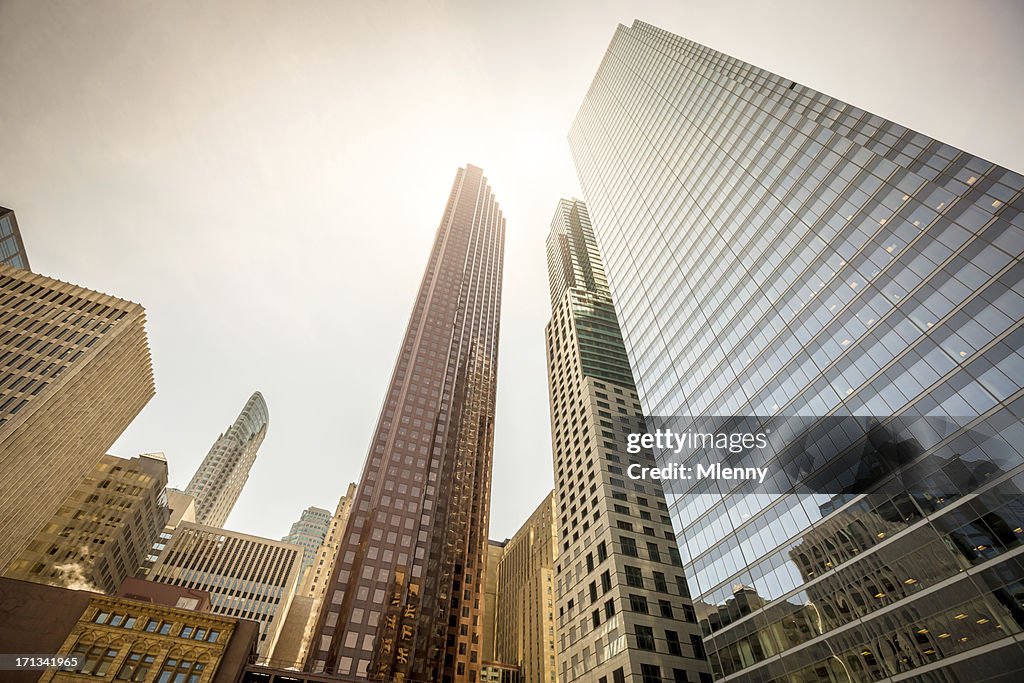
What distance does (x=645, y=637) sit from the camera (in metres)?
53.9

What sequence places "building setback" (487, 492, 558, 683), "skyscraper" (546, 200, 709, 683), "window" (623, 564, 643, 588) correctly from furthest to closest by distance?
"building setback" (487, 492, 558, 683) → "window" (623, 564, 643, 588) → "skyscraper" (546, 200, 709, 683)

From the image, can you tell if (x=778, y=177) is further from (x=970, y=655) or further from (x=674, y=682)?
(x=674, y=682)

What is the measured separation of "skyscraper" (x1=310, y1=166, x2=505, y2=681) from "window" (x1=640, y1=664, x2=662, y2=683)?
5336 cm

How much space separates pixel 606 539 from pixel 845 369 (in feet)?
118

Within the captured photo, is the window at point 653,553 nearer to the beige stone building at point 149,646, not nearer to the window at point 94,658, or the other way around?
the beige stone building at point 149,646

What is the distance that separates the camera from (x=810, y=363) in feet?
147

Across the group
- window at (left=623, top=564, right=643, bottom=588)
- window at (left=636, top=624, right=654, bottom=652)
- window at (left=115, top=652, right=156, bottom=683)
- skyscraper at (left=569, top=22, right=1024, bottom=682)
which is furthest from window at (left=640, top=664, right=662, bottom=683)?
window at (left=115, top=652, right=156, bottom=683)

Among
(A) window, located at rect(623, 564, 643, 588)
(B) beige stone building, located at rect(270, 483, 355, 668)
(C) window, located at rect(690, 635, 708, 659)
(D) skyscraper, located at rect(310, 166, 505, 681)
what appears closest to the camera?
(C) window, located at rect(690, 635, 708, 659)

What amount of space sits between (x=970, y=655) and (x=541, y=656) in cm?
10238

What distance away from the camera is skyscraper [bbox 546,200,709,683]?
5459cm

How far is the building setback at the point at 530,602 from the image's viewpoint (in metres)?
115

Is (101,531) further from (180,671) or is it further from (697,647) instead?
(697,647)

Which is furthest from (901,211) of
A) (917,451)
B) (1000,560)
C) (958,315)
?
(1000,560)

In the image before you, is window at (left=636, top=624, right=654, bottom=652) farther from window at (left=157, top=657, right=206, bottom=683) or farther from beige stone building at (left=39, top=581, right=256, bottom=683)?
window at (left=157, top=657, right=206, bottom=683)
